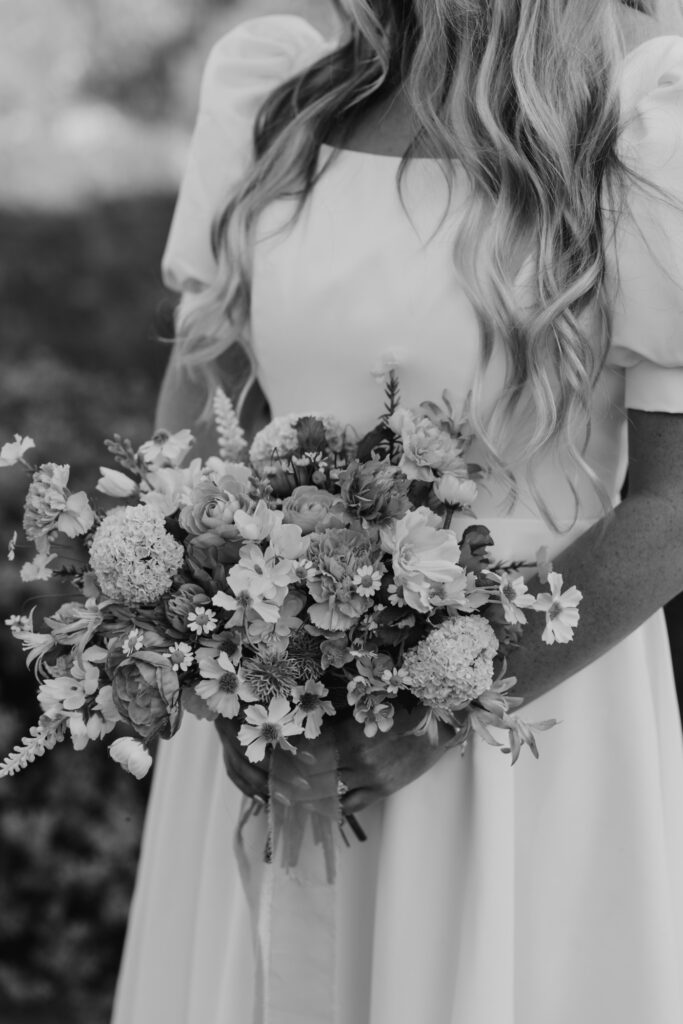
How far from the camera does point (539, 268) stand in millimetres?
1605

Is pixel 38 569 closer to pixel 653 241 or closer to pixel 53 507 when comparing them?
pixel 53 507

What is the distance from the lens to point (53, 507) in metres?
1.48

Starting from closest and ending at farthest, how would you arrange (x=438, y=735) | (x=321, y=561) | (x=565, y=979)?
(x=321, y=561)
(x=438, y=735)
(x=565, y=979)

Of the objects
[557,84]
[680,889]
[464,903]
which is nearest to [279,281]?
[557,84]

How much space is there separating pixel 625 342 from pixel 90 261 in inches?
112

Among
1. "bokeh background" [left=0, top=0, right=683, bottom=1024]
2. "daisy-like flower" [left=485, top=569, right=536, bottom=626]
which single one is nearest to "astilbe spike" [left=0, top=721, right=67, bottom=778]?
"daisy-like flower" [left=485, top=569, right=536, bottom=626]

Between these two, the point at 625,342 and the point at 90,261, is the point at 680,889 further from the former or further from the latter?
the point at 90,261

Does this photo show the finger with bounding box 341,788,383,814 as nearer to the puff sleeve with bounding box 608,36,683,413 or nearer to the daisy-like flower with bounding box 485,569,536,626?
the daisy-like flower with bounding box 485,569,536,626

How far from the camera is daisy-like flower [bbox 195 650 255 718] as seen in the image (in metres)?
1.40

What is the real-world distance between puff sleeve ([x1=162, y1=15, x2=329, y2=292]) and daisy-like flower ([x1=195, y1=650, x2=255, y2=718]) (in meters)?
0.88

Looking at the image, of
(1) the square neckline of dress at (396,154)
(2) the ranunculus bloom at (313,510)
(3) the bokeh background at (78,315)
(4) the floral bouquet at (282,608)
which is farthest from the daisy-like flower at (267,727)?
(3) the bokeh background at (78,315)

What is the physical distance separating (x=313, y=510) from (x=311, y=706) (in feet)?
0.78

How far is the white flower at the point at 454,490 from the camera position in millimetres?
1464

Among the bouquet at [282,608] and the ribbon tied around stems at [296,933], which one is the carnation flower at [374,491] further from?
the ribbon tied around stems at [296,933]
